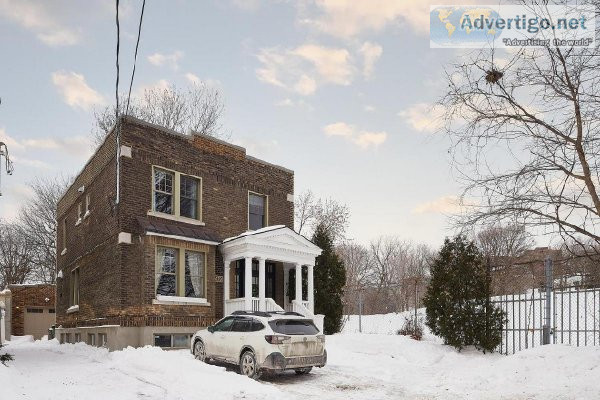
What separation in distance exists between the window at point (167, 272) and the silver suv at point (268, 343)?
5.26 metres

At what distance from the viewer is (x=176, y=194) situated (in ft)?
66.3

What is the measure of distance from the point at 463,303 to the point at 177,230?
1008 centimetres

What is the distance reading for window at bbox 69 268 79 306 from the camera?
24500mm

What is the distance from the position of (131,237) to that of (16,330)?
23.9 meters

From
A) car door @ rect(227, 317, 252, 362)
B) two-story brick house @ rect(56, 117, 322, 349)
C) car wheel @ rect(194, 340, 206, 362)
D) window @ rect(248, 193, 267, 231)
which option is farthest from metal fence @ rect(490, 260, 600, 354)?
window @ rect(248, 193, 267, 231)

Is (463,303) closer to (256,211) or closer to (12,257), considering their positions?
(256,211)

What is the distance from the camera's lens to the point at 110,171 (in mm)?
19797

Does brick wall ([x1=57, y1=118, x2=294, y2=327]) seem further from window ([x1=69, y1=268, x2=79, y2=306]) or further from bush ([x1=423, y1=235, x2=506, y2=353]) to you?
bush ([x1=423, y1=235, x2=506, y2=353])

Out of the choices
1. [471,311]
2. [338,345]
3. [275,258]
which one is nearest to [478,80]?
[471,311]

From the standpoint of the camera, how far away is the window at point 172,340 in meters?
18.6

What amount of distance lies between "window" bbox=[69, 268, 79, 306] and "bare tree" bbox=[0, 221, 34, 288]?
2920 cm

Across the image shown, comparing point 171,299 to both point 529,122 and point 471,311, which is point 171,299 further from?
point 529,122

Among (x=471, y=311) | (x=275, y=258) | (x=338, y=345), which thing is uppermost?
(x=275, y=258)

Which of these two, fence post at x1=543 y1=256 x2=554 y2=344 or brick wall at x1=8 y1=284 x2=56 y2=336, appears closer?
fence post at x1=543 y1=256 x2=554 y2=344
